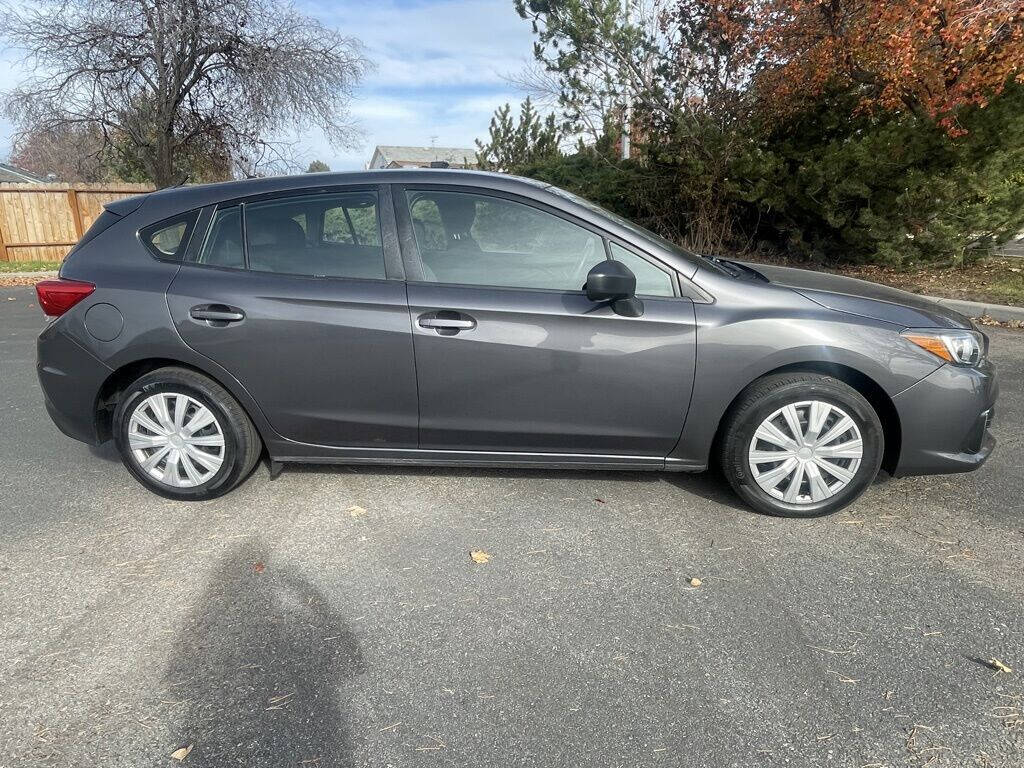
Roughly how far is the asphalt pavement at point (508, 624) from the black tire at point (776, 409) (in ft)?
0.41

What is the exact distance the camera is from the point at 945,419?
326 centimetres

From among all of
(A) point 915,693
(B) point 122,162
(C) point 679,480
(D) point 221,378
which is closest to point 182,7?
(B) point 122,162

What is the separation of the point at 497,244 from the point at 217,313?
145 centimetres

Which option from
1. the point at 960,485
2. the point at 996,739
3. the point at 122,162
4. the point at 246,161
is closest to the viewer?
the point at 996,739

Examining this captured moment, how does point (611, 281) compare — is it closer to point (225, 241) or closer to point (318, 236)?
point (318, 236)

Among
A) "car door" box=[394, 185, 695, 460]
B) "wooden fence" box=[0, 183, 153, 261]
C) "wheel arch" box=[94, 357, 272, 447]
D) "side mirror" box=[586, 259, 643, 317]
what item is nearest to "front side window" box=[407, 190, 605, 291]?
"car door" box=[394, 185, 695, 460]

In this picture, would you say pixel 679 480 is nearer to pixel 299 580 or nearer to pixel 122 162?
pixel 299 580

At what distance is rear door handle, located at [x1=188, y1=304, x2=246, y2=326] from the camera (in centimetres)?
343

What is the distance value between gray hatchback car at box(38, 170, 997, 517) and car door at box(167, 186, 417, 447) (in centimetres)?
1

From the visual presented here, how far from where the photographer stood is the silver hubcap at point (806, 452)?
3.28 metres

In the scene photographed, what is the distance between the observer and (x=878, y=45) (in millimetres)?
8992

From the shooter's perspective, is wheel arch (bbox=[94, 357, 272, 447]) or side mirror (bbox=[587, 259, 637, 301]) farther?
wheel arch (bbox=[94, 357, 272, 447])

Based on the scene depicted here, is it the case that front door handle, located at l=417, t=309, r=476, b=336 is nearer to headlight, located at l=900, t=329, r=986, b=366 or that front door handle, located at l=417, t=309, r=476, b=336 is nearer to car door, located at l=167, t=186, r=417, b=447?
car door, located at l=167, t=186, r=417, b=447

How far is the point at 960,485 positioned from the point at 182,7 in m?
19.5
